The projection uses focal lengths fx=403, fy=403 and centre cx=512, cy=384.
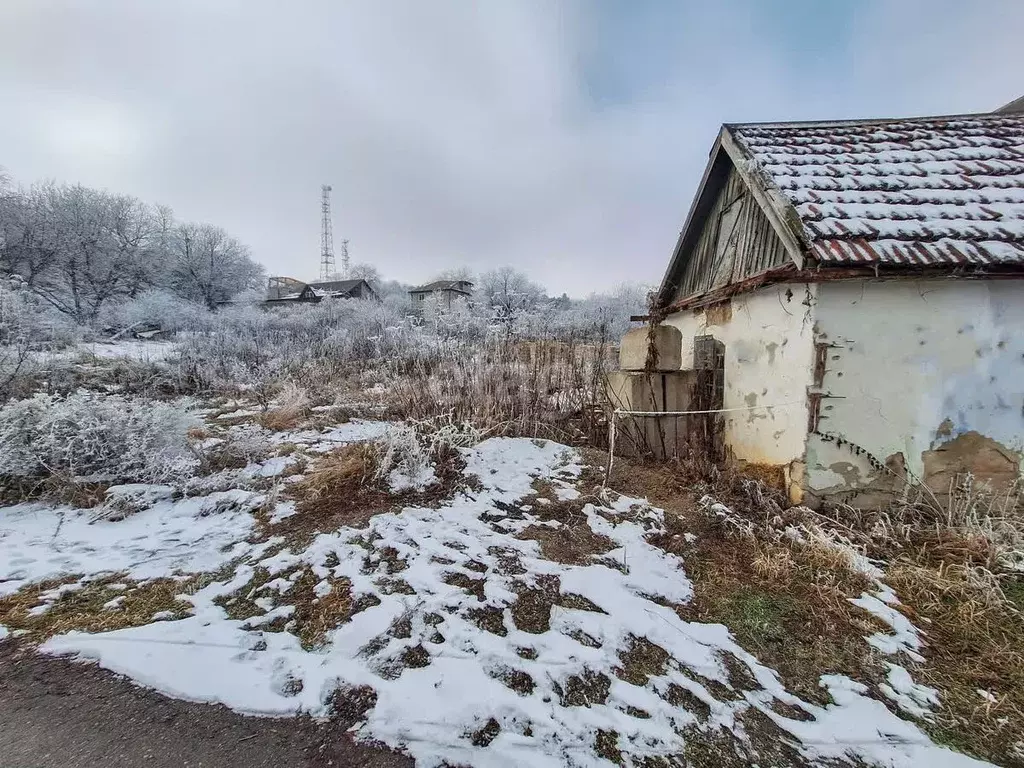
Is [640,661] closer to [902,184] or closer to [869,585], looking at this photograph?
[869,585]

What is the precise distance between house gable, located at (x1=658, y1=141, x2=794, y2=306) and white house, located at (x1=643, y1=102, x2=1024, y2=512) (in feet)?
1.02

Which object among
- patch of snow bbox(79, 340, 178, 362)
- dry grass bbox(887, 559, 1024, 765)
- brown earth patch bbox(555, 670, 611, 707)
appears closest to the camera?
dry grass bbox(887, 559, 1024, 765)

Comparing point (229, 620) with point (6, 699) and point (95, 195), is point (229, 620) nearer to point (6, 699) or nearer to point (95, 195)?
point (6, 699)

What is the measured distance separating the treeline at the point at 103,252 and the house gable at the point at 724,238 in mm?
25818

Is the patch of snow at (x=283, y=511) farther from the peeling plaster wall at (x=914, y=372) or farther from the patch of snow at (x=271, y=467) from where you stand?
the peeling plaster wall at (x=914, y=372)

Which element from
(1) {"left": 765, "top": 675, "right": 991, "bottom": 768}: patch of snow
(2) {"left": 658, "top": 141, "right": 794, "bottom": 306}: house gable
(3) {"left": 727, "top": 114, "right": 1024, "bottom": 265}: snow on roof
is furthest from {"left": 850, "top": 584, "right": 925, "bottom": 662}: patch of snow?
(2) {"left": 658, "top": 141, "right": 794, "bottom": 306}: house gable

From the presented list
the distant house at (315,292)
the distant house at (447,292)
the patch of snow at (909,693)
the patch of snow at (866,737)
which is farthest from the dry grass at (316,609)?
the distant house at (315,292)

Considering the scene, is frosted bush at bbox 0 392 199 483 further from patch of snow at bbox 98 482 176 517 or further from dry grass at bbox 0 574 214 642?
dry grass at bbox 0 574 214 642

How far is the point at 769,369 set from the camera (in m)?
4.24

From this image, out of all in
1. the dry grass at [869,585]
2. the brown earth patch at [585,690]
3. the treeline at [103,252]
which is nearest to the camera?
the brown earth patch at [585,690]

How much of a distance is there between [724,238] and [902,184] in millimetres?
1875

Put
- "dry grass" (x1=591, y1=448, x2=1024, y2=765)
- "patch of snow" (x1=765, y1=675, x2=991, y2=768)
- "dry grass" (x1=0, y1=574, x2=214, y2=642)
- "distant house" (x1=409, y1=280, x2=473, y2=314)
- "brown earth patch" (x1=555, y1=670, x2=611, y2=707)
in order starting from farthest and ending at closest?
"distant house" (x1=409, y1=280, x2=473, y2=314)
"dry grass" (x1=0, y1=574, x2=214, y2=642)
"dry grass" (x1=591, y1=448, x2=1024, y2=765)
"brown earth patch" (x1=555, y1=670, x2=611, y2=707)
"patch of snow" (x1=765, y1=675, x2=991, y2=768)

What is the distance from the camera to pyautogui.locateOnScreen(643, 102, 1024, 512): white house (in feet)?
11.3

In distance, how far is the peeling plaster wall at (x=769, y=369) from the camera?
3.75m
